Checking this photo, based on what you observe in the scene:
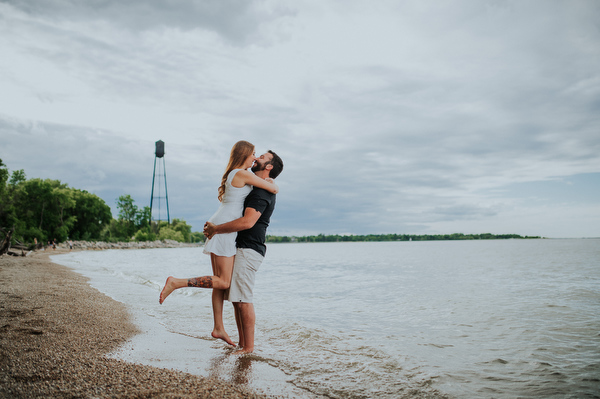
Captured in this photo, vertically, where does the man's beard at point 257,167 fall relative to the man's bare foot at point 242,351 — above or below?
above

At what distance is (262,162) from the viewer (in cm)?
439

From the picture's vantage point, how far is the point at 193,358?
4047mm

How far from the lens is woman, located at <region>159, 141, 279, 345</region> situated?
4.09 metres

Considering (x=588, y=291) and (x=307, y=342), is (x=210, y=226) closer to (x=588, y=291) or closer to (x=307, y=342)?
(x=307, y=342)

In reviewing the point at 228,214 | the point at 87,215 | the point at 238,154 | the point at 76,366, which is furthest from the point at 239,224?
the point at 87,215

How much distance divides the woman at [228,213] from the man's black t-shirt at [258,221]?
0.08 metres

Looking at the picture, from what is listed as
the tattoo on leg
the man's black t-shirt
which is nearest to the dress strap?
the man's black t-shirt

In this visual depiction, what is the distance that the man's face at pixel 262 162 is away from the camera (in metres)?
4.39

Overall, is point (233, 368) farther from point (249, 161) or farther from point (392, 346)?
point (392, 346)

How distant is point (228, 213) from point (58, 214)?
6523cm

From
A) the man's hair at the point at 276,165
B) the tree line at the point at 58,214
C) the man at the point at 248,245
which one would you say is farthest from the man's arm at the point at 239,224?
the tree line at the point at 58,214

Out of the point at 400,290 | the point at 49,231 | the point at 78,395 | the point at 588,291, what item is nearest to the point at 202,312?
the point at 78,395

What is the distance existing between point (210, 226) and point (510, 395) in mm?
3320

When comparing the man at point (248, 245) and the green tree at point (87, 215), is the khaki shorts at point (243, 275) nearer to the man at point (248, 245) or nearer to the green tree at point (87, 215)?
the man at point (248, 245)
